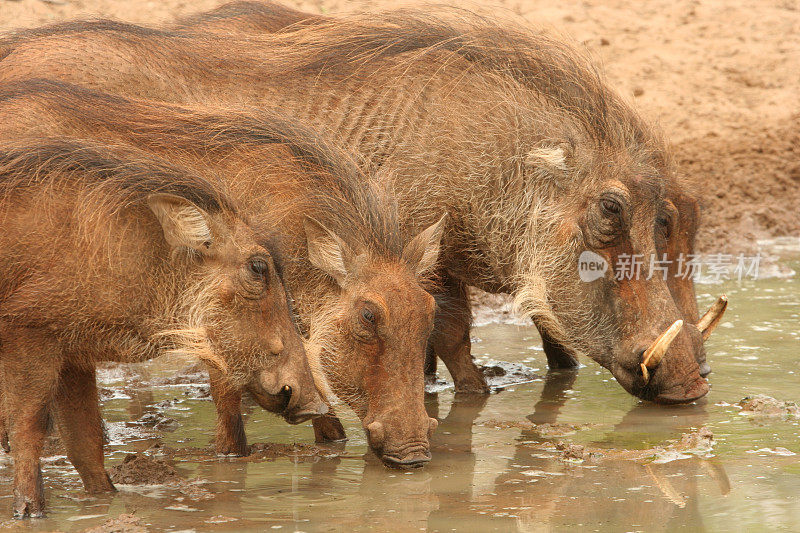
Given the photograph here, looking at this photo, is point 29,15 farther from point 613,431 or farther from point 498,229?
point 613,431

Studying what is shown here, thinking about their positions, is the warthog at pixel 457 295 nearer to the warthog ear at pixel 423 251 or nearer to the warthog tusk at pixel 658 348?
the warthog tusk at pixel 658 348

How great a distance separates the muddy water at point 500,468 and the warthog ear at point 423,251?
2.49 ft

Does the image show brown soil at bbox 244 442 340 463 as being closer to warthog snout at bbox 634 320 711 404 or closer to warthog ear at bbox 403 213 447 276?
warthog ear at bbox 403 213 447 276

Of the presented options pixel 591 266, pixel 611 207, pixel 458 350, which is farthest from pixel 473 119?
pixel 458 350

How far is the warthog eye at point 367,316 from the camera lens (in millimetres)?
4500

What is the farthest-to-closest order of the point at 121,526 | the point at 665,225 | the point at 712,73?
the point at 712,73, the point at 665,225, the point at 121,526

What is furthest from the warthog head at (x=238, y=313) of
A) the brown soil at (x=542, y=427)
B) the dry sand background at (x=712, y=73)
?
the dry sand background at (x=712, y=73)

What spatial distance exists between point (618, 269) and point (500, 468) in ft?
4.25

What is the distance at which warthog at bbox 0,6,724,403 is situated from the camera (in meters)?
5.39

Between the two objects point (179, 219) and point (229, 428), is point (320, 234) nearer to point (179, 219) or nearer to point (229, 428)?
point (179, 219)

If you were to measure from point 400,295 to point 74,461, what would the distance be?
1.33 meters

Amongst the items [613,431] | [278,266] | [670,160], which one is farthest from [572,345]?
[278,266]

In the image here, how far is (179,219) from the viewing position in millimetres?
4094

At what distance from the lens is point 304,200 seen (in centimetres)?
470
